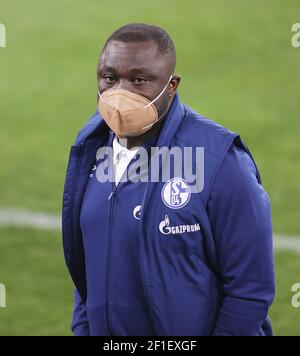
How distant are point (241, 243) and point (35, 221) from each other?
3.92m

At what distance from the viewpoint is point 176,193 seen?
336 cm

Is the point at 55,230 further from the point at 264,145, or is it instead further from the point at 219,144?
the point at 219,144

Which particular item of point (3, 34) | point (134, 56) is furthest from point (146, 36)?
point (3, 34)

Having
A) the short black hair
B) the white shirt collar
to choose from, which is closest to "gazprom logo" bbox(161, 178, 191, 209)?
the white shirt collar

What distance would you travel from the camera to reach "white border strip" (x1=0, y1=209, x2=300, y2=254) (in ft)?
22.4

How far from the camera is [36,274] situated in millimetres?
6516

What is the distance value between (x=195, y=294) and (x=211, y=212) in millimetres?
292

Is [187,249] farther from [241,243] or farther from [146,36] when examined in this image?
[146,36]

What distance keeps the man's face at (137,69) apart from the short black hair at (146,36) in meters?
0.02

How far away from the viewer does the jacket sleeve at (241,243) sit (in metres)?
3.33

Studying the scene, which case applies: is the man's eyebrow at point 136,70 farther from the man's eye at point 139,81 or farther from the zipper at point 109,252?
the zipper at point 109,252

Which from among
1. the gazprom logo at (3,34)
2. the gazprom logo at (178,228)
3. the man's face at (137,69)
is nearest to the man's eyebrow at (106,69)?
the man's face at (137,69)

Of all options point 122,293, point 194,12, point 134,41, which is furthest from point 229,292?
point 194,12

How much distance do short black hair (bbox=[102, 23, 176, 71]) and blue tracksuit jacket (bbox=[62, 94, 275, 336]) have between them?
0.19m
